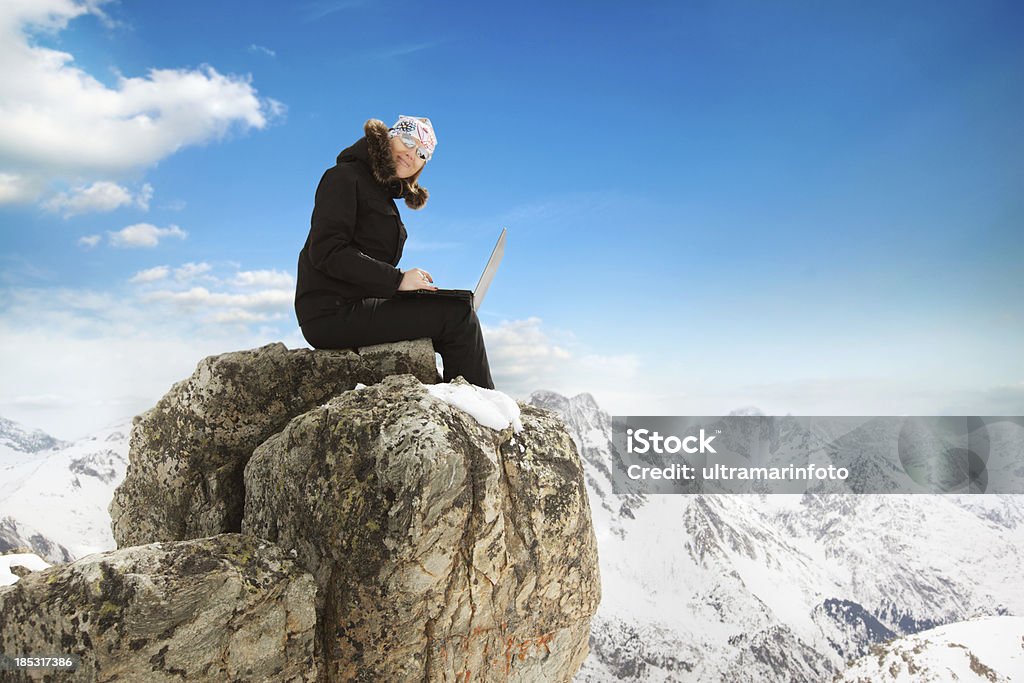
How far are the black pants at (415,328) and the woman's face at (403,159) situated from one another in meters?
1.65

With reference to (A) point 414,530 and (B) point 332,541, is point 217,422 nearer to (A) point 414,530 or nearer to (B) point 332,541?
(B) point 332,541

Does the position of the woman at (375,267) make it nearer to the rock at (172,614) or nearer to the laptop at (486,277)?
the laptop at (486,277)

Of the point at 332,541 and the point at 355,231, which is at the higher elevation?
the point at 355,231

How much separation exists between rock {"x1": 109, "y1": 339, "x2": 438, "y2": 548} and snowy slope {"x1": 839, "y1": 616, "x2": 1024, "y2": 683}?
13849cm

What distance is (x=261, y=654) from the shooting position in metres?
6.96

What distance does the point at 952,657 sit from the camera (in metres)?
139

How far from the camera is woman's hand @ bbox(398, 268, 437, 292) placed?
9.29 m

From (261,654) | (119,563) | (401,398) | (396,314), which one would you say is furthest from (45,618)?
(396,314)

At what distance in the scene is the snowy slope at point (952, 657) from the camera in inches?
5197

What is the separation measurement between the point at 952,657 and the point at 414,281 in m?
167

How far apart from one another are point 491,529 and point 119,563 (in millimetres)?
3529

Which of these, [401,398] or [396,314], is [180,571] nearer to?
[401,398]

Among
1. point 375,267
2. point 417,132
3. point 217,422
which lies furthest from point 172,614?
point 417,132

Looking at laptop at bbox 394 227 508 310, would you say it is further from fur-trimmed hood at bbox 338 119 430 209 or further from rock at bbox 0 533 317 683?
rock at bbox 0 533 317 683
